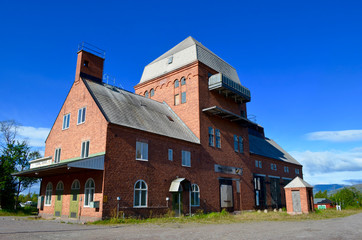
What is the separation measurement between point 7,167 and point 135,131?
2201 cm

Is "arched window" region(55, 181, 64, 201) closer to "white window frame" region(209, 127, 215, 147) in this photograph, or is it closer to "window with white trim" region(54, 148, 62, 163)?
"window with white trim" region(54, 148, 62, 163)

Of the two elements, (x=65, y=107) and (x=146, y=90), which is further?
(x=146, y=90)

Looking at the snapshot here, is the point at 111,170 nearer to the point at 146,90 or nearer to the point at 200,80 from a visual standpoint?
the point at 200,80

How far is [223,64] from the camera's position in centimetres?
3631

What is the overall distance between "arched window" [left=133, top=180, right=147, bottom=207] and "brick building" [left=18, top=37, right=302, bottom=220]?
74mm

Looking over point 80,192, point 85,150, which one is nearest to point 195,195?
point 80,192

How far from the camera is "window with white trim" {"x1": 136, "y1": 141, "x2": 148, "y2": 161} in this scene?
22.2 m

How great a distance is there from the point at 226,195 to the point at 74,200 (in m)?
15.6

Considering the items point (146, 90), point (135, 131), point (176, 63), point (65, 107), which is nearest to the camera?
point (135, 131)

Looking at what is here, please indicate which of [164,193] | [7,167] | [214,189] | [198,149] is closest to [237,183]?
[214,189]

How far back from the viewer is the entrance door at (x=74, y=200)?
21047 mm

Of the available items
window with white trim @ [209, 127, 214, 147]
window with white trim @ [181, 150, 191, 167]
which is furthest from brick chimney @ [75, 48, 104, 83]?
window with white trim @ [209, 127, 214, 147]

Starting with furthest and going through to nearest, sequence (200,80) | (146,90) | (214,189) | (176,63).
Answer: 1. (146,90)
2. (176,63)
3. (200,80)
4. (214,189)

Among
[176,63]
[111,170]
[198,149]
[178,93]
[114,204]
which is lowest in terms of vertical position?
[114,204]
